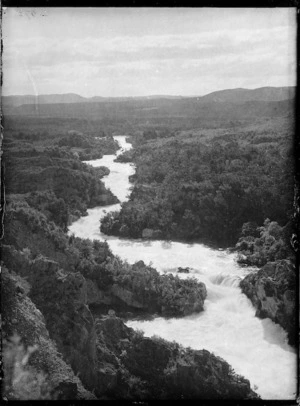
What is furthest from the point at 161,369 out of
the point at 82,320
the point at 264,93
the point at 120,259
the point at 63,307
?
the point at 264,93

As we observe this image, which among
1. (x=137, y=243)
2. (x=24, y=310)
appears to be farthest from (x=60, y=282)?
(x=137, y=243)

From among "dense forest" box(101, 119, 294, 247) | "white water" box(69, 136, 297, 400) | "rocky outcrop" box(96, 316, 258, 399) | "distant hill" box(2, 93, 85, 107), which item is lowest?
"white water" box(69, 136, 297, 400)

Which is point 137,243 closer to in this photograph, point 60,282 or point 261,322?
point 261,322

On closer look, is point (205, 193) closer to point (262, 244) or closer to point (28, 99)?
point (262, 244)

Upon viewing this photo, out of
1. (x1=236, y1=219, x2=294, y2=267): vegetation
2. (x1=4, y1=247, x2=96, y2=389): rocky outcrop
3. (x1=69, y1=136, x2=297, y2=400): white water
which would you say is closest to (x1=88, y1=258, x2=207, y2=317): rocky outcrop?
(x1=69, y1=136, x2=297, y2=400): white water

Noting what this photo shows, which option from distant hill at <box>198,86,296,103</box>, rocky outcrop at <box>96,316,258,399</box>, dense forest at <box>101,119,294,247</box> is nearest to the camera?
distant hill at <box>198,86,296,103</box>

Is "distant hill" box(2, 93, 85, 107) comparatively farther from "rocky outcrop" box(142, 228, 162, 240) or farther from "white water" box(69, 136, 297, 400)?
"rocky outcrop" box(142, 228, 162, 240)
